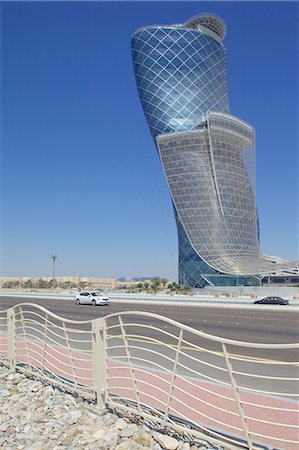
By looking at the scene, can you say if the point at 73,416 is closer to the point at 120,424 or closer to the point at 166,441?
Result: the point at 120,424

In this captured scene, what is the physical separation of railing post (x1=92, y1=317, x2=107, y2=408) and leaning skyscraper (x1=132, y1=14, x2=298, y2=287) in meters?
64.7

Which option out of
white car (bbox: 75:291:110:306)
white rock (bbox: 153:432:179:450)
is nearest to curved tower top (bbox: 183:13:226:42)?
white car (bbox: 75:291:110:306)

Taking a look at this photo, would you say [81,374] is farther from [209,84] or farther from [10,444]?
[209,84]

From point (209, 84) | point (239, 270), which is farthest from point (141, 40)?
point (239, 270)

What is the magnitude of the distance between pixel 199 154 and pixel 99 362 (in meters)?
70.0

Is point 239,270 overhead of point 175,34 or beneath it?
beneath

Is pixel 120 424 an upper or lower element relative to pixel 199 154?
lower

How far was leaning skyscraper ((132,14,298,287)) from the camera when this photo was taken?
244ft

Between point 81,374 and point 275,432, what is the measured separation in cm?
451

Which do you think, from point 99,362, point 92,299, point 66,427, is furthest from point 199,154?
point 66,427

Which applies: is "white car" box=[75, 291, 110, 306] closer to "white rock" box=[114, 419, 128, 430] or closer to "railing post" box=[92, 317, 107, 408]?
"railing post" box=[92, 317, 107, 408]

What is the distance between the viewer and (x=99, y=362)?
6.71m

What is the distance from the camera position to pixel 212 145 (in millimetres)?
74312

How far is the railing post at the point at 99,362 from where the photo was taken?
6.66 meters
